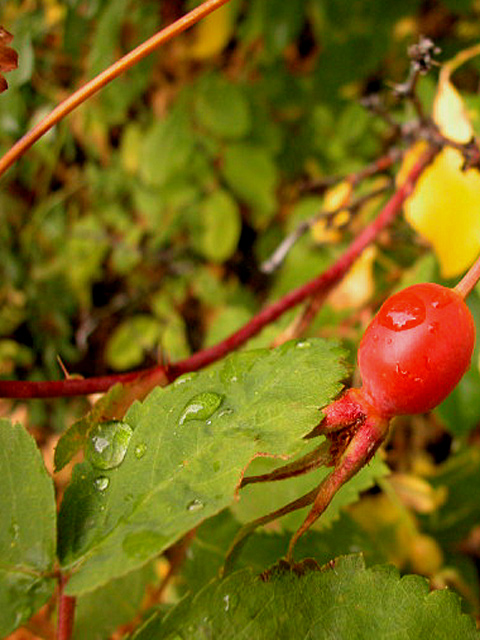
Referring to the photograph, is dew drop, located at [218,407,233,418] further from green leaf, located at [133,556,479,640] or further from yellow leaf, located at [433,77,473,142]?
yellow leaf, located at [433,77,473,142]

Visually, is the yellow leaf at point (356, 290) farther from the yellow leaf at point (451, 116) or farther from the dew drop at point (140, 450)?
the dew drop at point (140, 450)

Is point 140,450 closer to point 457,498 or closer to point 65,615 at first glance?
point 65,615

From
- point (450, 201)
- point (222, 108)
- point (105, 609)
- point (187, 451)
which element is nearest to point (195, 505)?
point (187, 451)

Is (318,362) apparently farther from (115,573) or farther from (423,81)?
(423,81)

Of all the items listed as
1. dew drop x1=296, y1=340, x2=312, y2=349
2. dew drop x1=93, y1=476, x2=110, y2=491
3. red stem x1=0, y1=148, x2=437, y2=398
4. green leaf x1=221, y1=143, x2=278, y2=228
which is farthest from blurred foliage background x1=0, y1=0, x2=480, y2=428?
dew drop x1=93, y1=476, x2=110, y2=491

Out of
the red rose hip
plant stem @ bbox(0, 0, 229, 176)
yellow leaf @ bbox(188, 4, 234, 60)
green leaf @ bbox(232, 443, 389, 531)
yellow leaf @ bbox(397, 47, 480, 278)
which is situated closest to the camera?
the red rose hip

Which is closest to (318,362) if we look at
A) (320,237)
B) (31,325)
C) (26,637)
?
(26,637)
